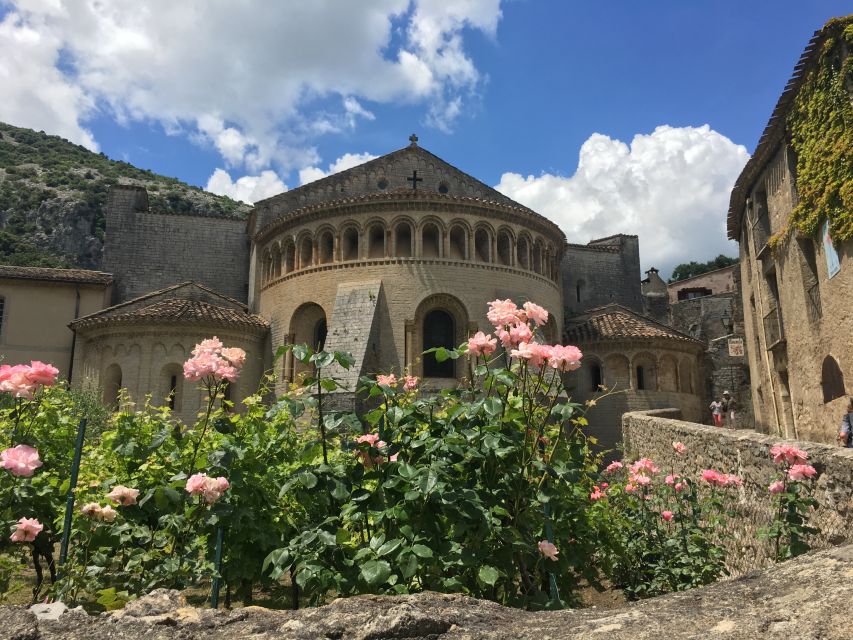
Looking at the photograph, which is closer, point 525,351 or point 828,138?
point 525,351

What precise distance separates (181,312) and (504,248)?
11.9m

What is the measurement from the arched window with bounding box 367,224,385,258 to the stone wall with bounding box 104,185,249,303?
972 cm

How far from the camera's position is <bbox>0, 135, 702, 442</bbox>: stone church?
21031mm

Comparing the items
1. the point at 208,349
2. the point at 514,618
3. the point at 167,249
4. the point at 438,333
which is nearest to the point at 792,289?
the point at 438,333

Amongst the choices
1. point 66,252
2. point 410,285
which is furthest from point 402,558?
point 66,252

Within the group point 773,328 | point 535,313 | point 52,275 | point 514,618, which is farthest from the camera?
point 52,275

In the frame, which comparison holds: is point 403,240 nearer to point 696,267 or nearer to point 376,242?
point 376,242

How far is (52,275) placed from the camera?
24828 millimetres

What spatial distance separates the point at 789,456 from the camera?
5.18 m

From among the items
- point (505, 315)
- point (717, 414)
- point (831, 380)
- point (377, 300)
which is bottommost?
point (505, 315)

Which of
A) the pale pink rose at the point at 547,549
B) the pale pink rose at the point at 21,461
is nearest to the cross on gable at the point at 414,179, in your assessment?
the pale pink rose at the point at 21,461

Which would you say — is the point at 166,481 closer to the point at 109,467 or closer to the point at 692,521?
the point at 109,467

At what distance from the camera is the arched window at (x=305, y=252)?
22.7 m

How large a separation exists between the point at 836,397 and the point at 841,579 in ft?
45.3
